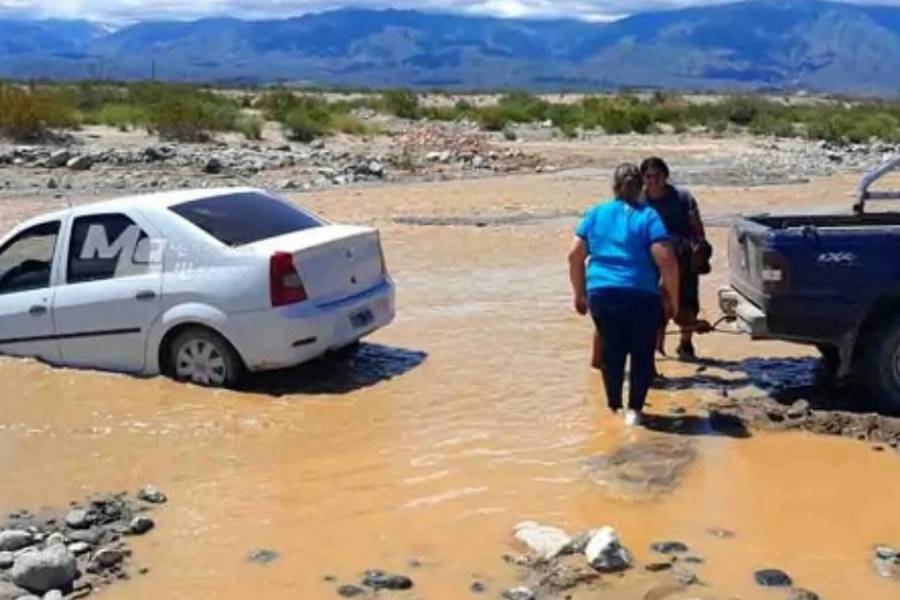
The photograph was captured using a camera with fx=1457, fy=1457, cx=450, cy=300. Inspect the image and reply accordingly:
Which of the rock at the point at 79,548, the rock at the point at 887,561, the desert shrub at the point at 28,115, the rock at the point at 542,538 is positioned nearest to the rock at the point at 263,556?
the rock at the point at 79,548

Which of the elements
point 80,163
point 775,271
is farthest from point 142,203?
point 80,163

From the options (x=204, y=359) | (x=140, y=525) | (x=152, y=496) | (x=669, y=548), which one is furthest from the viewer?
(x=204, y=359)

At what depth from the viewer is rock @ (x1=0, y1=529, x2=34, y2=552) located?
694cm

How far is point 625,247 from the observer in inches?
353

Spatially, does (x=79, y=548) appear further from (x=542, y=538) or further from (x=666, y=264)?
(x=666, y=264)

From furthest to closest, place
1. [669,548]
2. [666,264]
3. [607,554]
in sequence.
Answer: [666,264], [669,548], [607,554]

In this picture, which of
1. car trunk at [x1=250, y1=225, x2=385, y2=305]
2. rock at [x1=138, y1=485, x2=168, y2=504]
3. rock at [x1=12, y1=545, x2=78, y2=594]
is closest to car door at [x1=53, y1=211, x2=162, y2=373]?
car trunk at [x1=250, y1=225, x2=385, y2=305]

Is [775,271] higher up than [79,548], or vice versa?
[775,271]

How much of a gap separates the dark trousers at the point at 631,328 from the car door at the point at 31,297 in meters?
4.20

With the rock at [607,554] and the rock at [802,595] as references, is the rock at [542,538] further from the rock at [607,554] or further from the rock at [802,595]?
the rock at [802,595]

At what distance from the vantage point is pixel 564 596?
6.21 metres

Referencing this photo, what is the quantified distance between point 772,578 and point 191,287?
507cm

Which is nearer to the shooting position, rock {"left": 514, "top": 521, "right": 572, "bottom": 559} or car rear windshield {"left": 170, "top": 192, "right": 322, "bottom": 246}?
rock {"left": 514, "top": 521, "right": 572, "bottom": 559}

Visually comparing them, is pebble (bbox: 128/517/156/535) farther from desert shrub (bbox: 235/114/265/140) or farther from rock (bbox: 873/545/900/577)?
desert shrub (bbox: 235/114/265/140)
